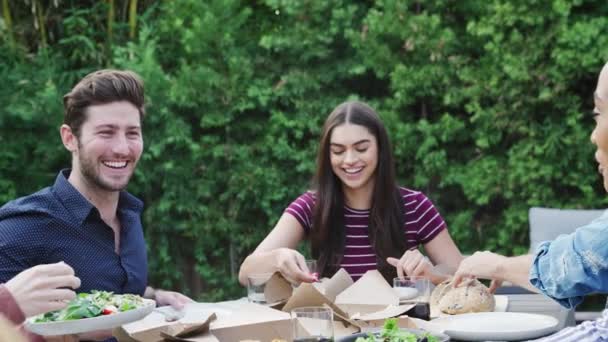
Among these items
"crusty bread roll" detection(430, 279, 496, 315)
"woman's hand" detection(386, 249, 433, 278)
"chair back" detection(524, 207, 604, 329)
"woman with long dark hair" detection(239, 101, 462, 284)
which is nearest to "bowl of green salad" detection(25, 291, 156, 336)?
"crusty bread roll" detection(430, 279, 496, 315)

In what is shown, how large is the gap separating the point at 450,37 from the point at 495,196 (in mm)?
921

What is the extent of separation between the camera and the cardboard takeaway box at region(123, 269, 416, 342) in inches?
76.8

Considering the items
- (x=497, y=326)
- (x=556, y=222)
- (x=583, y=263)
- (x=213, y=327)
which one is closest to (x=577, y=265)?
(x=583, y=263)

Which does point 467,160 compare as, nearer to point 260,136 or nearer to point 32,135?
point 260,136

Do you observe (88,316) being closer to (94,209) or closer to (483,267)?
(94,209)

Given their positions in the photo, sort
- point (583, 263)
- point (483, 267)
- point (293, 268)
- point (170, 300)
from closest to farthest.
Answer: point (583, 263)
point (483, 267)
point (170, 300)
point (293, 268)

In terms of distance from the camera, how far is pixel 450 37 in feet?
14.7

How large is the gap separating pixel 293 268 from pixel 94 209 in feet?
2.14

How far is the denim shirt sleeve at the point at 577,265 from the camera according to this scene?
66.5 inches

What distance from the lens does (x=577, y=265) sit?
1.72 metres

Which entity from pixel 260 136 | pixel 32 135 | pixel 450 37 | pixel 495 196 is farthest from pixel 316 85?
pixel 32 135

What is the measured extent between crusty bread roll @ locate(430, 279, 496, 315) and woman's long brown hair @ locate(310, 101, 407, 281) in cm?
87

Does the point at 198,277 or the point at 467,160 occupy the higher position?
the point at 467,160

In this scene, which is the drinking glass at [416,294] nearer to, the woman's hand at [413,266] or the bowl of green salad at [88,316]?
the woman's hand at [413,266]
